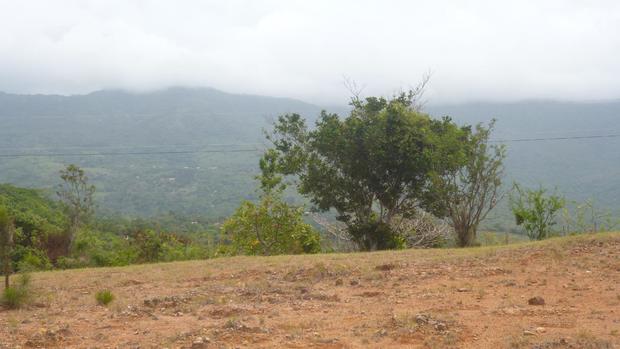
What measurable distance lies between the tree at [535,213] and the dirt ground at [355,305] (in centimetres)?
516

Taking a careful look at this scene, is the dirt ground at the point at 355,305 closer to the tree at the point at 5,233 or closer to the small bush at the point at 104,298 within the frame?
the small bush at the point at 104,298

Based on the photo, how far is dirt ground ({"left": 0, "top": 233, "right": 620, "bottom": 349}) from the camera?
6605 mm

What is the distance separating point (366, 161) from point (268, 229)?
13.5 ft

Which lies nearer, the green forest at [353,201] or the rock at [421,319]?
the rock at [421,319]

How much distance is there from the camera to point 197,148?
348 feet

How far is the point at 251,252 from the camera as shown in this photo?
65.6ft

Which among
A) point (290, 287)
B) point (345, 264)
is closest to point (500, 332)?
point (290, 287)

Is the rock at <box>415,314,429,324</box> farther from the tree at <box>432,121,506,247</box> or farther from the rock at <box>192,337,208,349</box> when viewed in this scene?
the tree at <box>432,121,506,247</box>

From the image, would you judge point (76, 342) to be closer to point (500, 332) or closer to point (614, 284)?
point (500, 332)

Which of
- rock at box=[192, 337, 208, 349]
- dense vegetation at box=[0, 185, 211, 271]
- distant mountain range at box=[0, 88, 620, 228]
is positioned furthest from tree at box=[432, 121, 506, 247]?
distant mountain range at box=[0, 88, 620, 228]

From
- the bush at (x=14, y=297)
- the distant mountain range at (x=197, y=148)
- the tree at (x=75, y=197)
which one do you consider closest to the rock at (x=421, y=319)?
the bush at (x=14, y=297)

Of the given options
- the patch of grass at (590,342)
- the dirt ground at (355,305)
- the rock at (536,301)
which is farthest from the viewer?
the rock at (536,301)

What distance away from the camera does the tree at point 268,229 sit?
19906 mm

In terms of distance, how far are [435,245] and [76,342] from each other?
1788 cm
